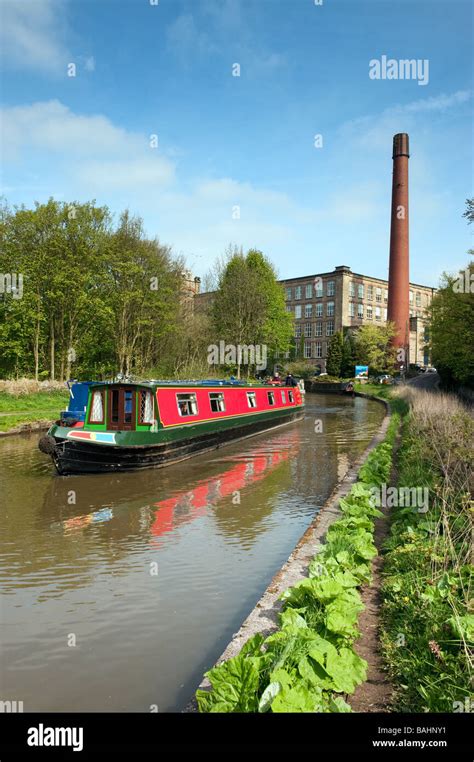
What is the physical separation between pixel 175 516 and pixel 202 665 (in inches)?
166

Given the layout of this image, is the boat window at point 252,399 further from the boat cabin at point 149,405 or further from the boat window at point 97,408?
the boat window at point 97,408

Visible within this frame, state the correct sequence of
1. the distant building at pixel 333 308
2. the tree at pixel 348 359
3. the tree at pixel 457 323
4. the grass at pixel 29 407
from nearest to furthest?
the grass at pixel 29 407
the tree at pixel 457 323
the tree at pixel 348 359
the distant building at pixel 333 308

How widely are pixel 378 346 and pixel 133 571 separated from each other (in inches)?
1843

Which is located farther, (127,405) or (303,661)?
(127,405)

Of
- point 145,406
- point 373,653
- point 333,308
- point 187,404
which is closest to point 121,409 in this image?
point 145,406

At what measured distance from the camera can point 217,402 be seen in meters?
15.5

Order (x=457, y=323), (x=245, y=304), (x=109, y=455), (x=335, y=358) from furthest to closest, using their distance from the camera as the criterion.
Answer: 1. (x=335, y=358)
2. (x=245, y=304)
3. (x=457, y=323)
4. (x=109, y=455)

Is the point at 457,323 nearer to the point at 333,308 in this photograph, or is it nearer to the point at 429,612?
the point at 429,612

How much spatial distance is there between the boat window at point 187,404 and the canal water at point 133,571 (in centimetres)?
191

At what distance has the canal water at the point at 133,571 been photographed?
12.2ft

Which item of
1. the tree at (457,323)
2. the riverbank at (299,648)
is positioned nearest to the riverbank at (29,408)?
the riverbank at (299,648)

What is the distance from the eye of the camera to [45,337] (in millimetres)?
27344

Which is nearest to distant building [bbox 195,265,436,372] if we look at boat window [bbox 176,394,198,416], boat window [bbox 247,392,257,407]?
boat window [bbox 247,392,257,407]
